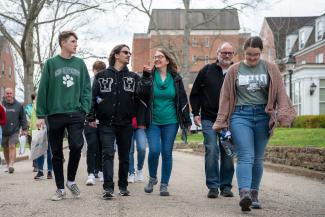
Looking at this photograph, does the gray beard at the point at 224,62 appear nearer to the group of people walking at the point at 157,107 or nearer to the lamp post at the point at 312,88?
the group of people walking at the point at 157,107

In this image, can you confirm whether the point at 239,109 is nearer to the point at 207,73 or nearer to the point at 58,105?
the point at 207,73

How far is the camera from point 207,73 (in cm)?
877

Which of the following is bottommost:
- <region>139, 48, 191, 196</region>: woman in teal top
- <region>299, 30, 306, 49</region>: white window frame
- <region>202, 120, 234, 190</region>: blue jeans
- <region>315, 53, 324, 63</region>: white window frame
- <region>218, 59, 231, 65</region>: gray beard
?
<region>202, 120, 234, 190</region>: blue jeans

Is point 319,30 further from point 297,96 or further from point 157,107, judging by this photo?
point 157,107

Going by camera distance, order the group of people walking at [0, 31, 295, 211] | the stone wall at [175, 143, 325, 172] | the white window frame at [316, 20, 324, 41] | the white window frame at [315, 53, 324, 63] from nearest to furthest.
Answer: the group of people walking at [0, 31, 295, 211], the stone wall at [175, 143, 325, 172], the white window frame at [316, 20, 324, 41], the white window frame at [315, 53, 324, 63]

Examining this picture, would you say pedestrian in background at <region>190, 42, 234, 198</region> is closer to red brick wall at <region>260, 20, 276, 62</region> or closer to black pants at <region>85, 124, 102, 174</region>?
black pants at <region>85, 124, 102, 174</region>

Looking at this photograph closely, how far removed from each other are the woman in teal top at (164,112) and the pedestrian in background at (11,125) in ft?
20.9

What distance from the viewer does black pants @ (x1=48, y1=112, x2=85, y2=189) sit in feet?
25.9

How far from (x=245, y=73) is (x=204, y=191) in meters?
2.55

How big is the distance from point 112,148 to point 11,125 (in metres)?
6.50

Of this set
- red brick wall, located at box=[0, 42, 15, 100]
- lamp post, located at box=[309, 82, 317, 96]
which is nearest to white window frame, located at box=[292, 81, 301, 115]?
lamp post, located at box=[309, 82, 317, 96]

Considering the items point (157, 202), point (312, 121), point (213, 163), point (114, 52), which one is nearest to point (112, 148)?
point (157, 202)

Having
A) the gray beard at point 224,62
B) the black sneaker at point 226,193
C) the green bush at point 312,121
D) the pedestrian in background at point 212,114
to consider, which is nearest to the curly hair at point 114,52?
the pedestrian in background at point 212,114

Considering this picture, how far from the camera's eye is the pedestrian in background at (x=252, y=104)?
7039 mm
